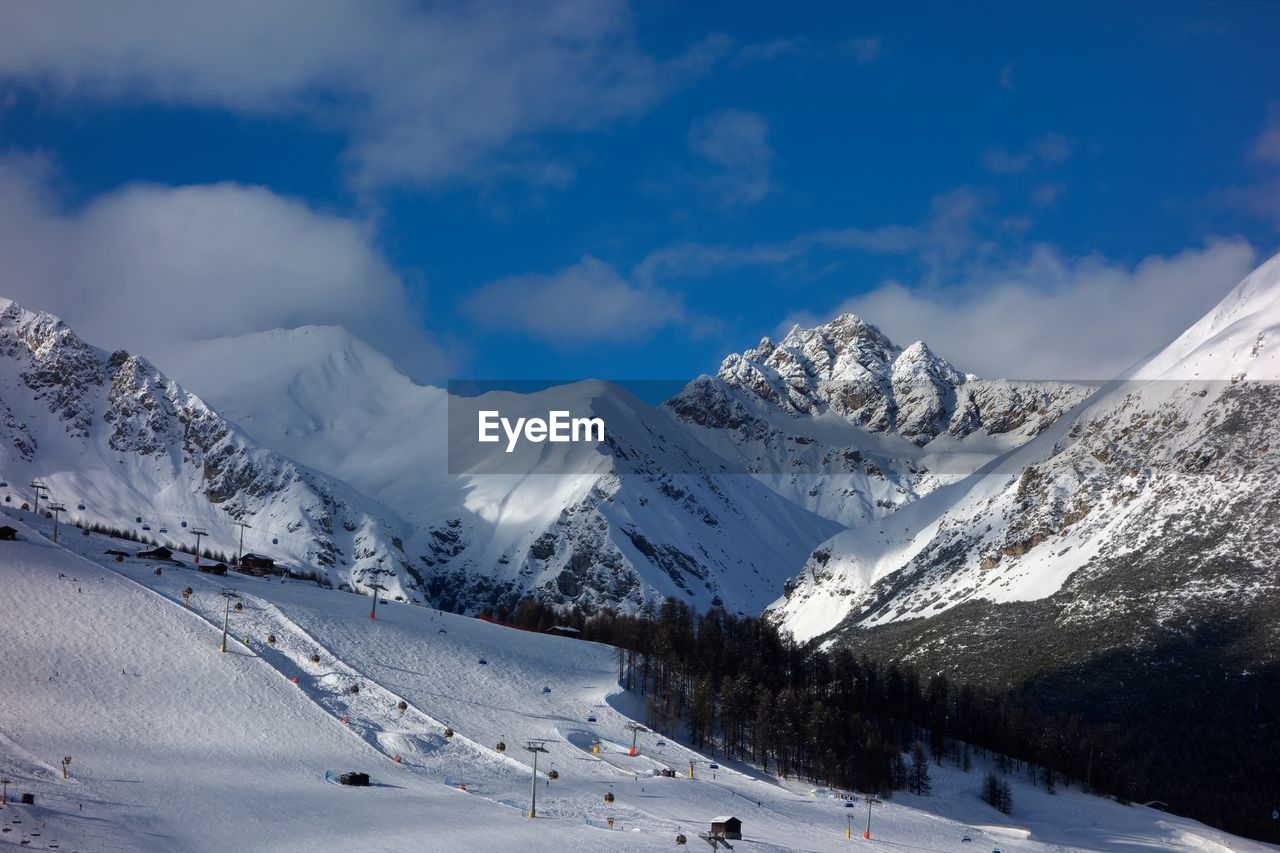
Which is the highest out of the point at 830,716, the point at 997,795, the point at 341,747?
the point at 830,716

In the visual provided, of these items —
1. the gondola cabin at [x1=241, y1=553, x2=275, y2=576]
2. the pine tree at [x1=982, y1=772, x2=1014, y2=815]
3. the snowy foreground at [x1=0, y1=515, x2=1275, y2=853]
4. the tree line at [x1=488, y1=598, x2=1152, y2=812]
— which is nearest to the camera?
the snowy foreground at [x1=0, y1=515, x2=1275, y2=853]

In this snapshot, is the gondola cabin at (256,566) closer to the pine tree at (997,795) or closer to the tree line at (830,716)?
the tree line at (830,716)

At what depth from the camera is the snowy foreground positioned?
235 ft

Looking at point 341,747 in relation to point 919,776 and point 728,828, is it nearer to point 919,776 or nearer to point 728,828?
point 728,828

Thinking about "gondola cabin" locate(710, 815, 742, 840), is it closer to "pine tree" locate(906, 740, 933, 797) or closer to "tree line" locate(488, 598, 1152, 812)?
"tree line" locate(488, 598, 1152, 812)

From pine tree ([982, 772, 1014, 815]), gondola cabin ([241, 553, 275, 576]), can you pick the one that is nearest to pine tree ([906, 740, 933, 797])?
pine tree ([982, 772, 1014, 815])

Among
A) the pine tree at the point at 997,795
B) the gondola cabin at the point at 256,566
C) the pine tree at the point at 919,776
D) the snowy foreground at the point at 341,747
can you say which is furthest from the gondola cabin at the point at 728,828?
the gondola cabin at the point at 256,566

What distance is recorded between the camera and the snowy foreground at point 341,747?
2815 inches

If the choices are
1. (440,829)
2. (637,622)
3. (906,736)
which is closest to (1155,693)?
(906,736)

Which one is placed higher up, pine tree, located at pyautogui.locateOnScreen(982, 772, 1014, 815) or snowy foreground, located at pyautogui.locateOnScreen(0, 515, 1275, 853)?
snowy foreground, located at pyautogui.locateOnScreen(0, 515, 1275, 853)

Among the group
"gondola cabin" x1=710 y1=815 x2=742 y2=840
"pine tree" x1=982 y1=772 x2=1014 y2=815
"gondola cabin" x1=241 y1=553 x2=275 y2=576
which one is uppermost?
"gondola cabin" x1=241 y1=553 x2=275 y2=576

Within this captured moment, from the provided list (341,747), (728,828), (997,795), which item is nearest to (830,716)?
(997,795)

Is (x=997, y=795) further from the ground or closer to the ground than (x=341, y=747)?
closer to the ground

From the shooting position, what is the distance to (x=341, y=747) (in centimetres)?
9400
